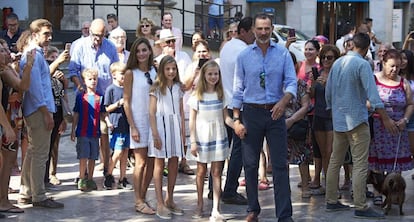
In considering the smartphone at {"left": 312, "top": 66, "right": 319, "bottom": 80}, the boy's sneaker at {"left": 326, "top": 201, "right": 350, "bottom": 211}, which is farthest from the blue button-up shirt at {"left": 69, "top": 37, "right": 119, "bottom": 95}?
the boy's sneaker at {"left": 326, "top": 201, "right": 350, "bottom": 211}

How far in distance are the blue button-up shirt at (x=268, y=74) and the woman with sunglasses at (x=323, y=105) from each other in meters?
1.41

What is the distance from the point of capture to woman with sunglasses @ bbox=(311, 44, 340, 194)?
8703 mm

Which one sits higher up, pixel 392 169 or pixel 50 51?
pixel 50 51

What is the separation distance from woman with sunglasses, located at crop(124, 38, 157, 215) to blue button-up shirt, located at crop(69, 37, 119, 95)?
58.6 inches

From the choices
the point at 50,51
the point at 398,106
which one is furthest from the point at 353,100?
the point at 50,51

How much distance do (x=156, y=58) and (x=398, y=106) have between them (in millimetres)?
3154

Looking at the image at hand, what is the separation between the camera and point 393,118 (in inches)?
332

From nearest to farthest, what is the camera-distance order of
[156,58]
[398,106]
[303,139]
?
[398,106] < [303,139] < [156,58]

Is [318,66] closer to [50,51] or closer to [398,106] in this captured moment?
[398,106]

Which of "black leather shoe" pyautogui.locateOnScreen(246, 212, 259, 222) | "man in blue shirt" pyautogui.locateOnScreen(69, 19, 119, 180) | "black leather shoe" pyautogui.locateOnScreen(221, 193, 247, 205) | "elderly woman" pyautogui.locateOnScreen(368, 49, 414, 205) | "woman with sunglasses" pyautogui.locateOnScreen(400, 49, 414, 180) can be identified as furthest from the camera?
"man in blue shirt" pyautogui.locateOnScreen(69, 19, 119, 180)

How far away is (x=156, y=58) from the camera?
9844 mm

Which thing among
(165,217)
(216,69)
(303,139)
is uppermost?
(216,69)

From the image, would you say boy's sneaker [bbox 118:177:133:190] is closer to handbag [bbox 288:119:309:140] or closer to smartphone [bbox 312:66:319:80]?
handbag [bbox 288:119:309:140]

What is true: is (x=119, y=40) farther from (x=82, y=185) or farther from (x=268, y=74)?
(x=268, y=74)
